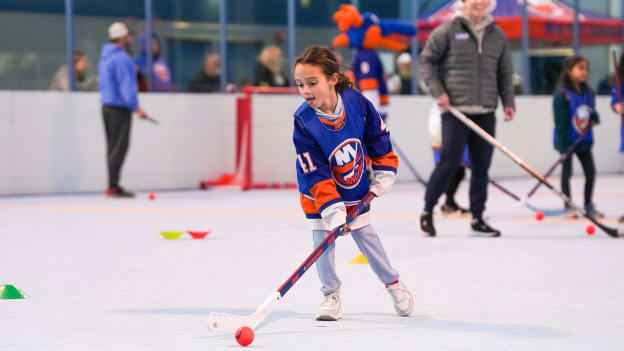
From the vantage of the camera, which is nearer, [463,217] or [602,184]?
[463,217]

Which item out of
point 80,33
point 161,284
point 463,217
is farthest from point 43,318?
point 80,33

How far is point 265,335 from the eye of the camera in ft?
11.2

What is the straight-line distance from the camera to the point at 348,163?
3736mm

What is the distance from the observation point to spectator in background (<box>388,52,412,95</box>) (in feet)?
40.1

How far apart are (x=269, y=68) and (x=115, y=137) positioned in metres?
2.35

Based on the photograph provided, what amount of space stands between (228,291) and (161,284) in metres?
0.37

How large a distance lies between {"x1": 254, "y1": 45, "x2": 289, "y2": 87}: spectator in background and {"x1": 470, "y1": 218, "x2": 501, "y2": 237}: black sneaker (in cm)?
522

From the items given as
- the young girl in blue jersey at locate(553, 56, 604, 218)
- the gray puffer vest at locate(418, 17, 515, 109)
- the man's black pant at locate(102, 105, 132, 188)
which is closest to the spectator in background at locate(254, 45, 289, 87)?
the man's black pant at locate(102, 105, 132, 188)

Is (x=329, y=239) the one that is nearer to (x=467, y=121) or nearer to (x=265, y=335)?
(x=265, y=335)

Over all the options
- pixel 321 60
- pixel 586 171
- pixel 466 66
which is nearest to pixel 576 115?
pixel 586 171

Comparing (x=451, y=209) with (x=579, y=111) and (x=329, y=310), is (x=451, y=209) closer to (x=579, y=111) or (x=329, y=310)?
(x=579, y=111)

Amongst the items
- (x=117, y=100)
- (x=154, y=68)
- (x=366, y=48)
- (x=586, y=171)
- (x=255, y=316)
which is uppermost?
(x=366, y=48)

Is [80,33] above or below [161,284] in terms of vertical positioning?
above

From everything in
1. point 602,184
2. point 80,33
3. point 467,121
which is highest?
point 80,33
